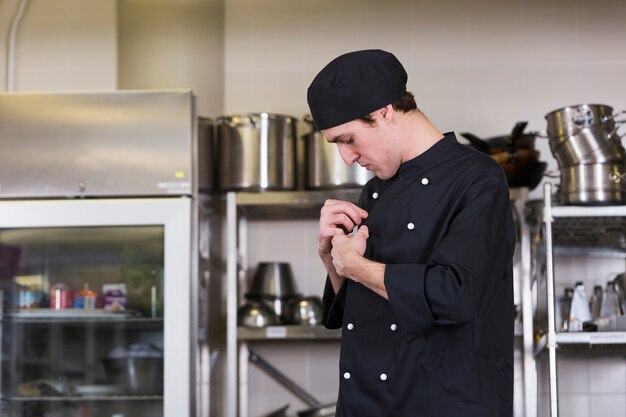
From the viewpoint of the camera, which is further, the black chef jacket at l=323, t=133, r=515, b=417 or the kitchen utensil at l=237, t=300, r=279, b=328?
the kitchen utensil at l=237, t=300, r=279, b=328

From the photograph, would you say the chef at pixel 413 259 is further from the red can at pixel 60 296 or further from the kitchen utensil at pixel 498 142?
the red can at pixel 60 296

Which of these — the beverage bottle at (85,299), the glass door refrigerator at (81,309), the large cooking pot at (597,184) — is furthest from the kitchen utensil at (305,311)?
the large cooking pot at (597,184)

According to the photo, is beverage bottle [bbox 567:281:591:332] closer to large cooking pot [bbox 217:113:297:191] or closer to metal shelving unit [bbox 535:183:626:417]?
metal shelving unit [bbox 535:183:626:417]

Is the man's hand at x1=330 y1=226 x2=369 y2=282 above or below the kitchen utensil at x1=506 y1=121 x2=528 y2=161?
below

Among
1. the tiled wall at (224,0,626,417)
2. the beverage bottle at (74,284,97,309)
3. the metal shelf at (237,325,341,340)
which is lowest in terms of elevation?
the metal shelf at (237,325,341,340)

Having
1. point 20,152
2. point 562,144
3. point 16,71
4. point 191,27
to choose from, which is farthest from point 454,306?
point 16,71

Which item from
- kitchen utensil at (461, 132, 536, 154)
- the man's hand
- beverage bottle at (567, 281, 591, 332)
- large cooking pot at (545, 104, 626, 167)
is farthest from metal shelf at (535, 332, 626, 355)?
the man's hand

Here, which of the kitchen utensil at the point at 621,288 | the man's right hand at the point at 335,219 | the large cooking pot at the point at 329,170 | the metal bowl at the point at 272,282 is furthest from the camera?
the metal bowl at the point at 272,282

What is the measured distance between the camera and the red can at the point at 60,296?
11.3ft

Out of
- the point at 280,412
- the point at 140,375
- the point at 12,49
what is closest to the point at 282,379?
the point at 280,412

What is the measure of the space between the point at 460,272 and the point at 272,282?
2.16 metres

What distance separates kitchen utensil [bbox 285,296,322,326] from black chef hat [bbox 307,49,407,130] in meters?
1.86

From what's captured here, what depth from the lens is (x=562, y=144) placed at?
3.13 metres

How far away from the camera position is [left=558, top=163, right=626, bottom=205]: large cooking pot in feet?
10.1
